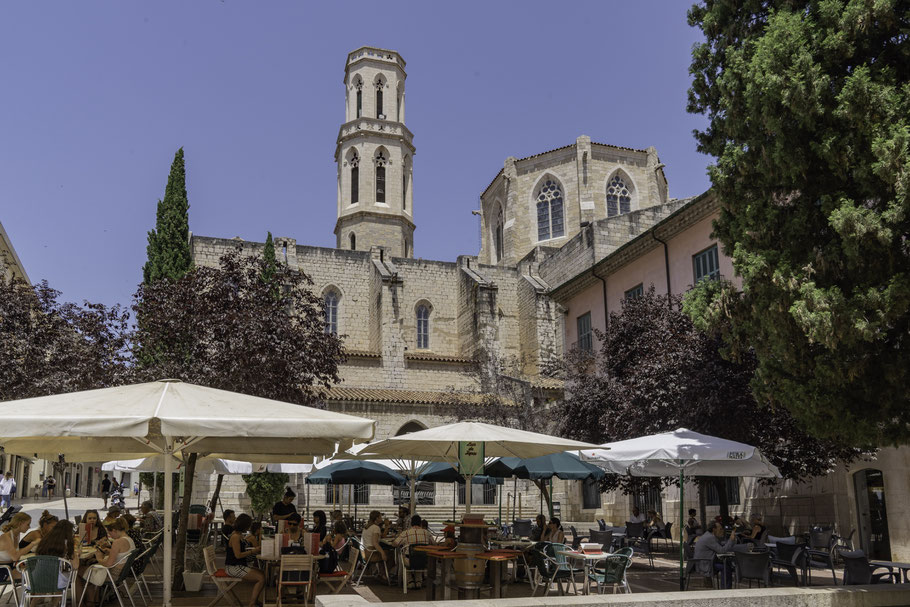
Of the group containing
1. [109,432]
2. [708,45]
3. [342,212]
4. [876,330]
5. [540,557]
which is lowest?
[540,557]

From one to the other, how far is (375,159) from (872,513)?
125 feet

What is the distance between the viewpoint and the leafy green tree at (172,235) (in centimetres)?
2864

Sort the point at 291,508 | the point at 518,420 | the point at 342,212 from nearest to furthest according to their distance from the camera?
the point at 291,508, the point at 518,420, the point at 342,212

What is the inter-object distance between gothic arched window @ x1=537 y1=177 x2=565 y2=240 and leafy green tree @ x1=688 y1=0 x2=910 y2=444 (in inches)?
1347

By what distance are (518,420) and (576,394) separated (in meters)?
8.10

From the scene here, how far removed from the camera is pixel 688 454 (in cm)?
1051

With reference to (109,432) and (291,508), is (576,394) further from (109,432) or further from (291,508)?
(109,432)

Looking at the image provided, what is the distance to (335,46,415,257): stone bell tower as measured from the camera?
157 feet

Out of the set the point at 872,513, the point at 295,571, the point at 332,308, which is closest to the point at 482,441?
the point at 295,571

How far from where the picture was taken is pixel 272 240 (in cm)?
3716

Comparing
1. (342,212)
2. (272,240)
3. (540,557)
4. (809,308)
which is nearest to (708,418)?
(540,557)

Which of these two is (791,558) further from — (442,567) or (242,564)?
(242,564)

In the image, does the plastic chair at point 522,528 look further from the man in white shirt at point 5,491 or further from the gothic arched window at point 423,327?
the gothic arched window at point 423,327

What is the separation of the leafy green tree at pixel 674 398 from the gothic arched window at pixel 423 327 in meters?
21.9
